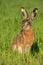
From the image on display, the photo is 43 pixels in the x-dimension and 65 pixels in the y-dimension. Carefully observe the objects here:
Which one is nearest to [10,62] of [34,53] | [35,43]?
[34,53]

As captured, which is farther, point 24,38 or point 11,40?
point 11,40

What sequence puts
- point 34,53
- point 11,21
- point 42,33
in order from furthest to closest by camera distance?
point 11,21 → point 42,33 → point 34,53

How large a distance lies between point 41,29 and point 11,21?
72.2 inches

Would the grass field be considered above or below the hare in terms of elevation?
below

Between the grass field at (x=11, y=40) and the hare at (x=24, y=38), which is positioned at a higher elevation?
the hare at (x=24, y=38)

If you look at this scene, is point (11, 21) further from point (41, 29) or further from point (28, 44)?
point (28, 44)

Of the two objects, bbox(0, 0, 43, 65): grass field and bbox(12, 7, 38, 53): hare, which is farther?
bbox(12, 7, 38, 53): hare

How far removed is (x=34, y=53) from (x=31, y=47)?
1.29 ft

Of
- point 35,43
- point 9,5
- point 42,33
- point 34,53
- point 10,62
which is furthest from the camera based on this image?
point 9,5

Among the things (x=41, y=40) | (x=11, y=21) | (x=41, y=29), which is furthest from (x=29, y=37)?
(x=11, y=21)

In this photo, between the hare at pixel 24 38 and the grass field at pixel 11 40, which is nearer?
the grass field at pixel 11 40

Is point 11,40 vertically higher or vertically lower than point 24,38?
lower

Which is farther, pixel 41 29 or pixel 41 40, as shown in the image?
pixel 41 29

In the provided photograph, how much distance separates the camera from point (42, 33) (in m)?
8.13
